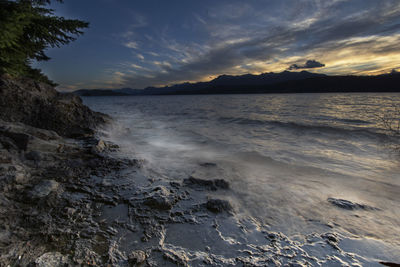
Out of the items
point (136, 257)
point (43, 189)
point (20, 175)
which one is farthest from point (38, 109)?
point (136, 257)

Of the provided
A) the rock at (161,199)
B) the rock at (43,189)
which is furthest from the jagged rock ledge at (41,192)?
the rock at (161,199)

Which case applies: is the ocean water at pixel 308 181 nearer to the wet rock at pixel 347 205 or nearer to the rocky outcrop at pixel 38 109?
the wet rock at pixel 347 205

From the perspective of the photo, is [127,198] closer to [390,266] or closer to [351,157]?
[390,266]

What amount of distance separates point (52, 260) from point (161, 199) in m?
1.82

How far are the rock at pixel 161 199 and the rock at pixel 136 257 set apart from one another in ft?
3.62

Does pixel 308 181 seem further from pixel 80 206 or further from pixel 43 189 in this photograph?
pixel 43 189

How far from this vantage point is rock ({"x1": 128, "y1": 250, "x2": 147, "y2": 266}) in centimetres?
227

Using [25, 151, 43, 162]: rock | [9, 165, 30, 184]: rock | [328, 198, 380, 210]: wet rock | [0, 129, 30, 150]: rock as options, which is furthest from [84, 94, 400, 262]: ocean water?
[0, 129, 30, 150]: rock

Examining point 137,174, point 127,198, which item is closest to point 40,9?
point 137,174

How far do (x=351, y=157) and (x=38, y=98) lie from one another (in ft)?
45.5

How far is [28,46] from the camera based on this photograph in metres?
10.1

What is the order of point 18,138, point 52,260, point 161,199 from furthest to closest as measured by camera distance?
point 18,138
point 161,199
point 52,260

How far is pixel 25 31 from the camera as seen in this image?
9672 millimetres

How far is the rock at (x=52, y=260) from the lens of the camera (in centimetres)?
206
